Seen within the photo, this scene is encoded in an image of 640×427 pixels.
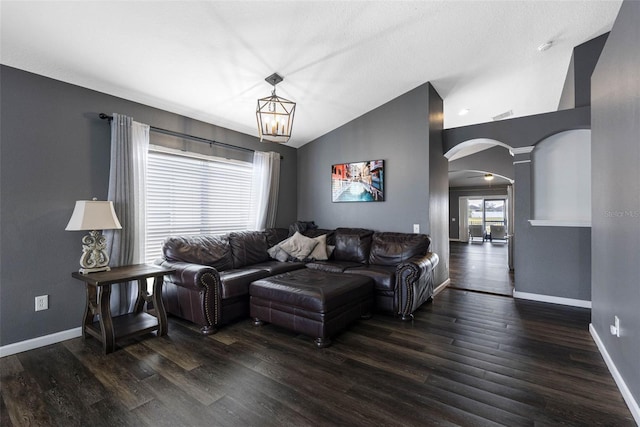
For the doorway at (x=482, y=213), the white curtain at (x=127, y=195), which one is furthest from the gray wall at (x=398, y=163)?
the doorway at (x=482, y=213)

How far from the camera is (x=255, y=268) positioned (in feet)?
12.0

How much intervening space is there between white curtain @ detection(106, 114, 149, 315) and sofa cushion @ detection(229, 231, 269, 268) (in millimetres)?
1081

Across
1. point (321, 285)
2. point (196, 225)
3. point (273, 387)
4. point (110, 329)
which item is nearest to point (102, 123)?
point (196, 225)

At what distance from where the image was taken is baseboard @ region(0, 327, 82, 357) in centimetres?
245

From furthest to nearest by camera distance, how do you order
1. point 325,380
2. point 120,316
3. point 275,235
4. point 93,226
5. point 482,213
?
point 482,213, point 275,235, point 120,316, point 93,226, point 325,380

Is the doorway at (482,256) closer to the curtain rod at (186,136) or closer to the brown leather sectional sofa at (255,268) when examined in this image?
the brown leather sectional sofa at (255,268)

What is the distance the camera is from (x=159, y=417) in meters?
1.71

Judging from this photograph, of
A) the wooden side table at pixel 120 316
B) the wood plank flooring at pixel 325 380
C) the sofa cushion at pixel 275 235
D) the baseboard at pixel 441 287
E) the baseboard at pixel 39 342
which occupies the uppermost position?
the sofa cushion at pixel 275 235

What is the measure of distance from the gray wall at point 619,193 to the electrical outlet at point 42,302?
14.7ft

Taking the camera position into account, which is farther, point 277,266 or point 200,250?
point 277,266

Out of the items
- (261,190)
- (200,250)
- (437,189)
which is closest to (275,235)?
(261,190)

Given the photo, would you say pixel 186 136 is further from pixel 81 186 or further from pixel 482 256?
pixel 482 256

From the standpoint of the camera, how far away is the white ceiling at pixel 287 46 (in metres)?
2.28

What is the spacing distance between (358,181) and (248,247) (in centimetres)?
202
